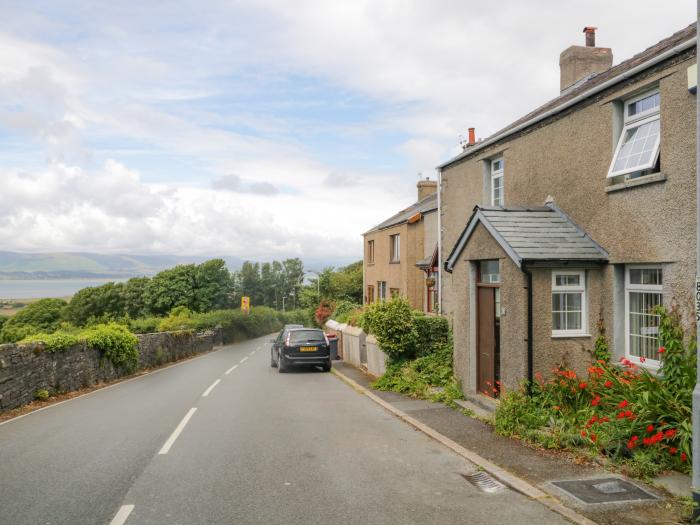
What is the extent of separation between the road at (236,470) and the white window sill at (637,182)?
4.99 metres

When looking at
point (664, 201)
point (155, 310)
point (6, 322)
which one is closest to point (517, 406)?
point (664, 201)

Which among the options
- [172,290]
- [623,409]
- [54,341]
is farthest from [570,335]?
[172,290]

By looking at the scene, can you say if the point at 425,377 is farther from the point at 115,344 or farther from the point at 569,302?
the point at 115,344

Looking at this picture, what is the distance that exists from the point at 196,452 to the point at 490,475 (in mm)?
4118

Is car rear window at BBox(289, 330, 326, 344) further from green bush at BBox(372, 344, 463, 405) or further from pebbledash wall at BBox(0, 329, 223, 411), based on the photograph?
pebbledash wall at BBox(0, 329, 223, 411)

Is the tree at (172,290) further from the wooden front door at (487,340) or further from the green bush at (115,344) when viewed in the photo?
the wooden front door at (487,340)

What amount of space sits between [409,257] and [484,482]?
19627mm

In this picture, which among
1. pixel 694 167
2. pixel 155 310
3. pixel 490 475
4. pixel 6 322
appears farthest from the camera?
pixel 6 322

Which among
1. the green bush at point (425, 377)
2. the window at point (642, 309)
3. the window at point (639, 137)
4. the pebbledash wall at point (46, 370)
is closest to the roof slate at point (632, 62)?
the window at point (639, 137)

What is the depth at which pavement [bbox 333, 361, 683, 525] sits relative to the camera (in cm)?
535

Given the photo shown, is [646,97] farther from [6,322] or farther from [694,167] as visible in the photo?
[6,322]

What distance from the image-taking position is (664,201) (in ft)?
26.4

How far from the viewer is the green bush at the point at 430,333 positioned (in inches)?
591

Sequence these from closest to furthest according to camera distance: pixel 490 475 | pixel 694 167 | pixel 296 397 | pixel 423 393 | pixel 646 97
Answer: pixel 490 475
pixel 694 167
pixel 646 97
pixel 423 393
pixel 296 397
